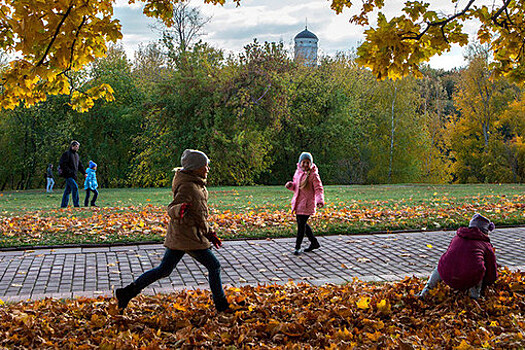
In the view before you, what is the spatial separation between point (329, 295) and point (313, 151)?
3632 cm

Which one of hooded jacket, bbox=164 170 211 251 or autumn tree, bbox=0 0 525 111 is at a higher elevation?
autumn tree, bbox=0 0 525 111

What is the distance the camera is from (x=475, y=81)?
42.9 metres

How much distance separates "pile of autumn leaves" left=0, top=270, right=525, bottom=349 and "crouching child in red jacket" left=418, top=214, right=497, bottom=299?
0.60 feet

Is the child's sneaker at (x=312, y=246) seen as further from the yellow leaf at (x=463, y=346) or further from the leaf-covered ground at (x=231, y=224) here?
the yellow leaf at (x=463, y=346)

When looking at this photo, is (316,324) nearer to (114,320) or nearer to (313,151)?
(114,320)

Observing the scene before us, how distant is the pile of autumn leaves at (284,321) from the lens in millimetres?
4254

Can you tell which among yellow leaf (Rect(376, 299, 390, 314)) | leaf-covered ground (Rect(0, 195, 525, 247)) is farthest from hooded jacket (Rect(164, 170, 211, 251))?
leaf-covered ground (Rect(0, 195, 525, 247))

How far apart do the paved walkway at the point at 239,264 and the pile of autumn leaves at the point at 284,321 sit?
79cm

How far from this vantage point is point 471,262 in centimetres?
511

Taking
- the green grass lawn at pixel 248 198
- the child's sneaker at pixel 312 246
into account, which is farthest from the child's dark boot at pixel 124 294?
the green grass lawn at pixel 248 198

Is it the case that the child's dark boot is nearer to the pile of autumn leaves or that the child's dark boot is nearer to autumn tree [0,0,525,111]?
the pile of autumn leaves

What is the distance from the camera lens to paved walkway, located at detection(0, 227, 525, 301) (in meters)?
6.38

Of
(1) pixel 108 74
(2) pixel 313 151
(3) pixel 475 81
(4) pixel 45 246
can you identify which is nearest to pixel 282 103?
(2) pixel 313 151

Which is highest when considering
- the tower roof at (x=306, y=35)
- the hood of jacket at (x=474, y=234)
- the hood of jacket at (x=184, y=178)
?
the tower roof at (x=306, y=35)
